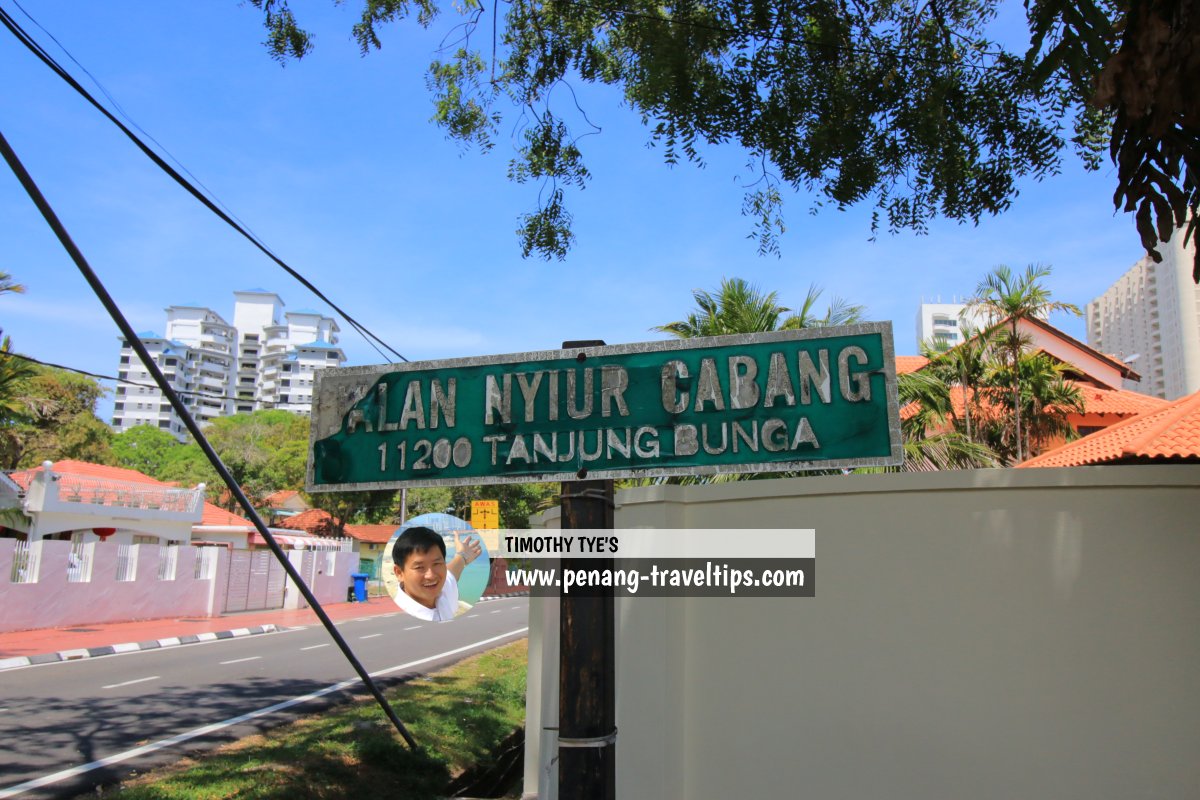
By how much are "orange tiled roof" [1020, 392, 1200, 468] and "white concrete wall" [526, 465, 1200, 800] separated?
3.38m

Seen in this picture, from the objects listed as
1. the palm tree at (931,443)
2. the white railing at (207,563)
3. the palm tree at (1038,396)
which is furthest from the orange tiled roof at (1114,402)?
the white railing at (207,563)

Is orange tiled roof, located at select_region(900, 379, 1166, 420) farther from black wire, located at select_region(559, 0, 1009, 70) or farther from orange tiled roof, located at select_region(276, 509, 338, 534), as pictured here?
orange tiled roof, located at select_region(276, 509, 338, 534)

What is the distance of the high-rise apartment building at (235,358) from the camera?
109812 mm

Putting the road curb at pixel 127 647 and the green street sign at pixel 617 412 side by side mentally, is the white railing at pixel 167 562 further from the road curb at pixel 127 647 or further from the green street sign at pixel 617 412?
the green street sign at pixel 617 412

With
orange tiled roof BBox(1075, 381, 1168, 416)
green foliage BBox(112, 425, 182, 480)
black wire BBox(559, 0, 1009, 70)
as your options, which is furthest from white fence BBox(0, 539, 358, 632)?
green foliage BBox(112, 425, 182, 480)

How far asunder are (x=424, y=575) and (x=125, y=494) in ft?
58.6

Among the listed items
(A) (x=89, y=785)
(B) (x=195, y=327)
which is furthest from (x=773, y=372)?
(B) (x=195, y=327)

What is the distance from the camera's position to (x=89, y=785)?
626 cm

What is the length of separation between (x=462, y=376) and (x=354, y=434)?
1.18 ft

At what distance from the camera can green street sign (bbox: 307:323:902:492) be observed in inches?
79.8

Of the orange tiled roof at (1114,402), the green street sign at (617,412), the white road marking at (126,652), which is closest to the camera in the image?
the green street sign at (617,412)

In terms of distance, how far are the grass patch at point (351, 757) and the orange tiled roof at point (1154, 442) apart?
5603 mm

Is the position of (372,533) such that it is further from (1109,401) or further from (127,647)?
(1109,401)

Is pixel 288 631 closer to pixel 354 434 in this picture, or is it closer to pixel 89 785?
pixel 89 785
